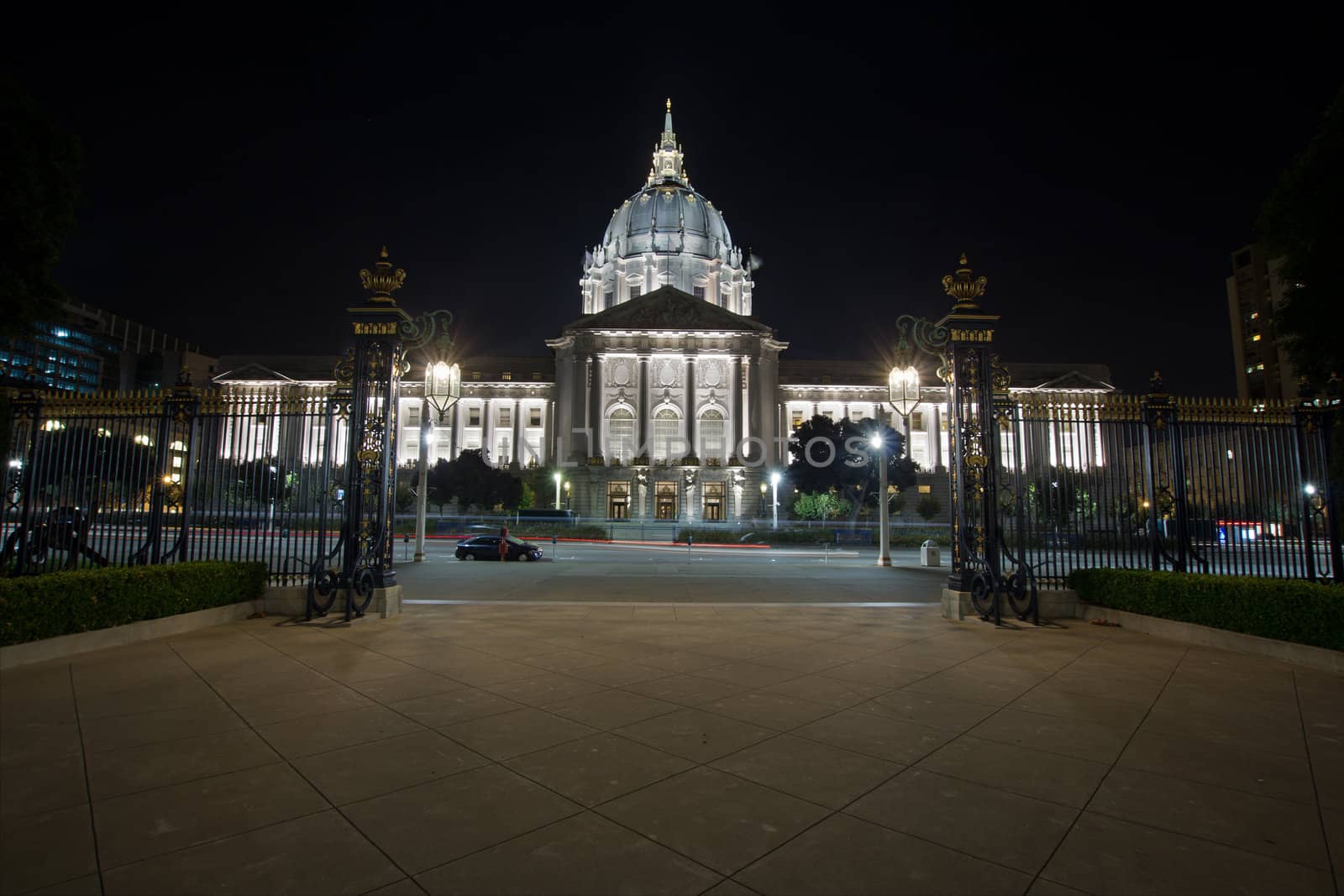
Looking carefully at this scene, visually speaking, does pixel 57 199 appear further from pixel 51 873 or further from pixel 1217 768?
pixel 1217 768

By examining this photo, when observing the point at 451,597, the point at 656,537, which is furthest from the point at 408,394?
the point at 451,597

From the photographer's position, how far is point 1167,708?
244 inches

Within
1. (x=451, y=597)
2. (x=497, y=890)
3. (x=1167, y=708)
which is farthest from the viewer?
(x=451, y=597)

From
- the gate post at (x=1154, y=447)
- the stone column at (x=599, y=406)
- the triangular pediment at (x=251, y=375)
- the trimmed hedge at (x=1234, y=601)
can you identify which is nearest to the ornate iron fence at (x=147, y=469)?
the trimmed hedge at (x=1234, y=601)

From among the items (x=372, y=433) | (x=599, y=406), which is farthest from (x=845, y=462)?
(x=372, y=433)

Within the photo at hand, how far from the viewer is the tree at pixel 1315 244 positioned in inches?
414

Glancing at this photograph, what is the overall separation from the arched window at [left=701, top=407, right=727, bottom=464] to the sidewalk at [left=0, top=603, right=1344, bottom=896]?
2592 inches

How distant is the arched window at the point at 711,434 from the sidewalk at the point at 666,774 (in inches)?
2592

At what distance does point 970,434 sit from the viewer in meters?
11.8

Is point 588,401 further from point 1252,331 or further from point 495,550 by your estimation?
point 1252,331

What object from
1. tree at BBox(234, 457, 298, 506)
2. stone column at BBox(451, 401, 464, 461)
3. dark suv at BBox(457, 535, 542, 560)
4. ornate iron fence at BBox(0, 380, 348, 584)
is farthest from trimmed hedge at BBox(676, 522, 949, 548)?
stone column at BBox(451, 401, 464, 461)

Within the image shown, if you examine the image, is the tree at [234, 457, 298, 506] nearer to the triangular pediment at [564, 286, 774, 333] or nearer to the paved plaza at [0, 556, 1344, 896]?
the paved plaza at [0, 556, 1344, 896]

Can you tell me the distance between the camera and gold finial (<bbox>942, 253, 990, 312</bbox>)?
40.4 feet

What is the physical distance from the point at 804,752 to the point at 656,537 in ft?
133
